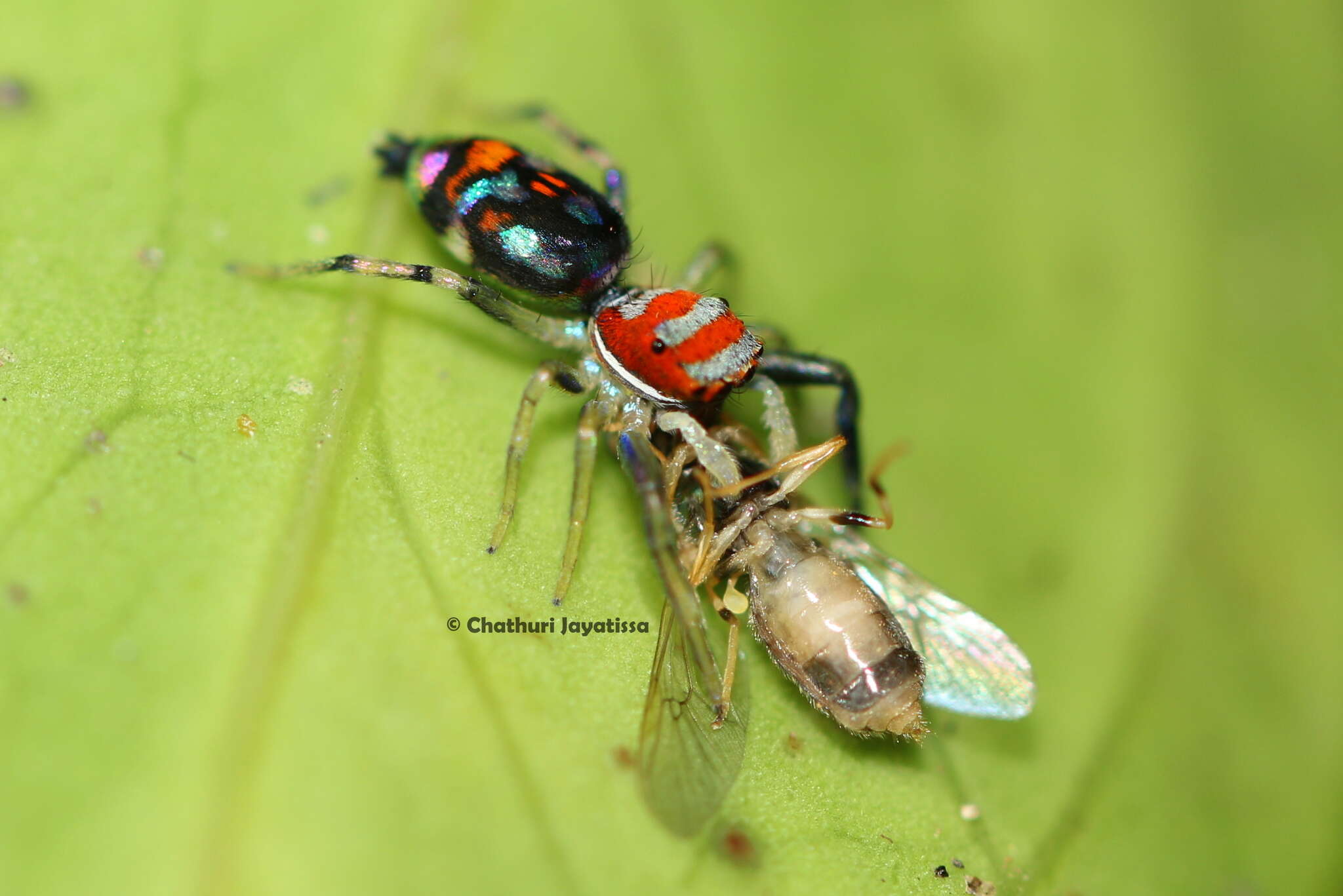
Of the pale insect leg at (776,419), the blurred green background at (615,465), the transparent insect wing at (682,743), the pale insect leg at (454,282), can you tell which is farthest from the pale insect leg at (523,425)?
the pale insect leg at (776,419)

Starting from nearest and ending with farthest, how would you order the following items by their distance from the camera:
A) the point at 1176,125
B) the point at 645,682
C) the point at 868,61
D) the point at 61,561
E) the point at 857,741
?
the point at 61,561 → the point at 645,682 → the point at 857,741 → the point at 868,61 → the point at 1176,125

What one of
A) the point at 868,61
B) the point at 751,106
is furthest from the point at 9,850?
the point at 868,61

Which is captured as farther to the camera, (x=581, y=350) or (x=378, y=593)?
(x=581, y=350)

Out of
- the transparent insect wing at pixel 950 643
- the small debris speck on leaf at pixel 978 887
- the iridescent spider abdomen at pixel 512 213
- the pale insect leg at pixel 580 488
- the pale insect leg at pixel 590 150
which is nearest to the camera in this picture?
the small debris speck on leaf at pixel 978 887

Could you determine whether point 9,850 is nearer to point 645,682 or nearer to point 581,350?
point 645,682

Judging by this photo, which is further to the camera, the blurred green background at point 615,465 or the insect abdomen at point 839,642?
the insect abdomen at point 839,642

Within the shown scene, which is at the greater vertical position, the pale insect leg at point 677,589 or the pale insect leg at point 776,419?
the pale insect leg at point 776,419

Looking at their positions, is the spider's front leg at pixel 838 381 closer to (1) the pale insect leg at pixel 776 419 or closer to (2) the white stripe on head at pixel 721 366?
(1) the pale insect leg at pixel 776 419
